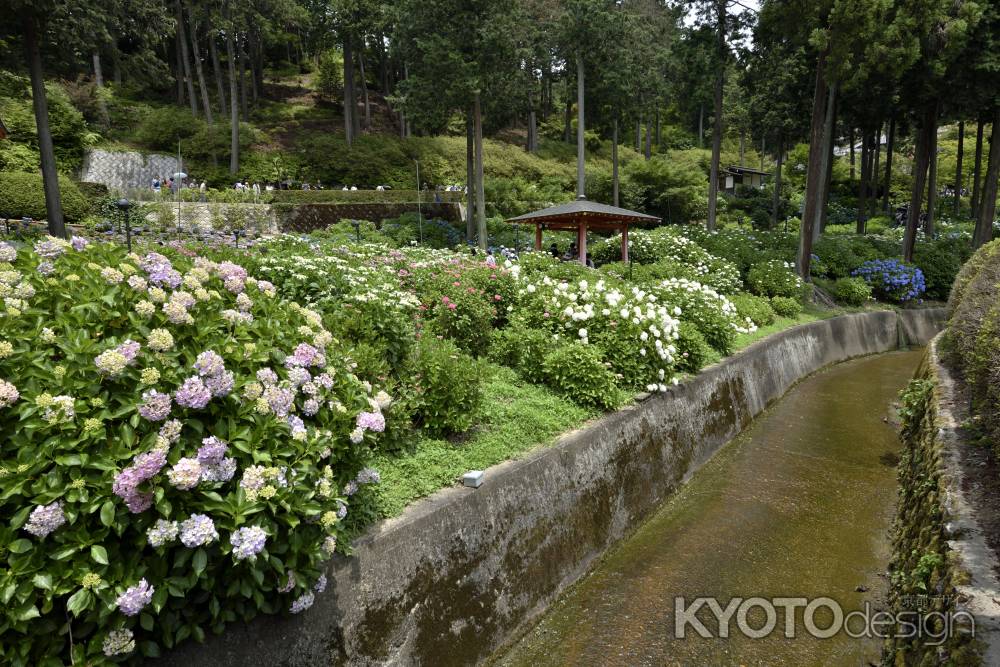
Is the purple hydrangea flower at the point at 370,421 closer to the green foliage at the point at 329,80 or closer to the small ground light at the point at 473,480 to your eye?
the small ground light at the point at 473,480

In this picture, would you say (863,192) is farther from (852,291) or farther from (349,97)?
(349,97)

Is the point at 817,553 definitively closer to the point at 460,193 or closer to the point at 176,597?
the point at 176,597

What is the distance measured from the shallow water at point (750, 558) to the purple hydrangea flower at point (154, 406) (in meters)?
2.87

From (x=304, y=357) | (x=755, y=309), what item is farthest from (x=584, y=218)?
(x=304, y=357)

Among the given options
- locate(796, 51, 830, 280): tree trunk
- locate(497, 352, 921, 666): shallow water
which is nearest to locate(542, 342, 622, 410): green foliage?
locate(497, 352, 921, 666): shallow water

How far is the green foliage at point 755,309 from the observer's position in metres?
12.4

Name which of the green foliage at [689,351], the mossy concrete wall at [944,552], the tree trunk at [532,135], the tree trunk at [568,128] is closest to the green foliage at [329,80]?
the tree trunk at [532,135]

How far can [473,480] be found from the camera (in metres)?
4.27

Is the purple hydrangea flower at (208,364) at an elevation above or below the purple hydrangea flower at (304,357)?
above

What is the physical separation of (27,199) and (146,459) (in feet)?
61.8

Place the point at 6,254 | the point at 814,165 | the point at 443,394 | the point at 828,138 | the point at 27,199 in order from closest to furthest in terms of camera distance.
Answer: the point at 6,254 → the point at 443,394 → the point at 27,199 → the point at 814,165 → the point at 828,138

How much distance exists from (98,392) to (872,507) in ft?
23.8

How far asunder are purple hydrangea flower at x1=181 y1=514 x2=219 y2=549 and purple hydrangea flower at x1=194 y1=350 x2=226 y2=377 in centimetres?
63

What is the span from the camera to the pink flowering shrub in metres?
2.19
